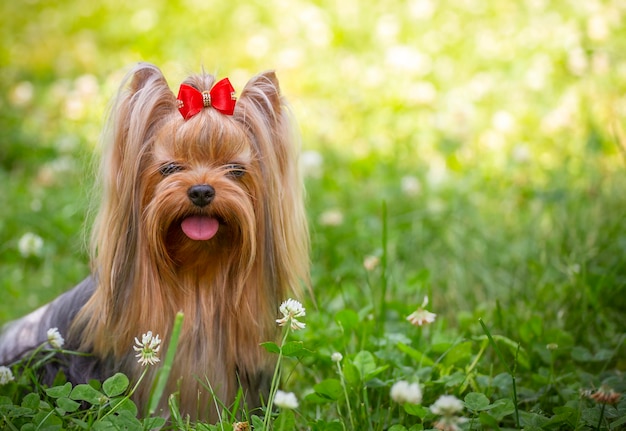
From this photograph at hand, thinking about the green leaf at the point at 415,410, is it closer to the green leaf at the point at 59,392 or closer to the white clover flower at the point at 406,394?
the white clover flower at the point at 406,394

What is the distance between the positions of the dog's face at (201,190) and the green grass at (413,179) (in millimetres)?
408

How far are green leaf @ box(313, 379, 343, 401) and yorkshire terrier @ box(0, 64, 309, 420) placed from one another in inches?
9.2

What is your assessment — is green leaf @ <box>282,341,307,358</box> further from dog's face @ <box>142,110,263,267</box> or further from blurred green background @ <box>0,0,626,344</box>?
blurred green background @ <box>0,0,626,344</box>

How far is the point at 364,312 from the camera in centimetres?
281

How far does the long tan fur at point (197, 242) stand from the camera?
Result: 2.23 m

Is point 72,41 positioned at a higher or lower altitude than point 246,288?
higher

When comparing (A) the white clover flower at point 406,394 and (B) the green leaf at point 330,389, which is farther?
(B) the green leaf at point 330,389

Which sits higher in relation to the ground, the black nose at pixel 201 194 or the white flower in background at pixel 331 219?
the black nose at pixel 201 194

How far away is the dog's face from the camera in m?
2.17

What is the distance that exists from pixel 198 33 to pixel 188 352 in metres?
4.63

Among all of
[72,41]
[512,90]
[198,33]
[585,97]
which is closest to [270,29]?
[198,33]

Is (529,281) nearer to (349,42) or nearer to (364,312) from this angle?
(364,312)

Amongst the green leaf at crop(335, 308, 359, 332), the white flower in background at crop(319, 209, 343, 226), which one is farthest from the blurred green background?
the green leaf at crop(335, 308, 359, 332)

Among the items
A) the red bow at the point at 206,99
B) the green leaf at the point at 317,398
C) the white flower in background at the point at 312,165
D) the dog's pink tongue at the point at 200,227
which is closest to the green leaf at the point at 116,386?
the dog's pink tongue at the point at 200,227
